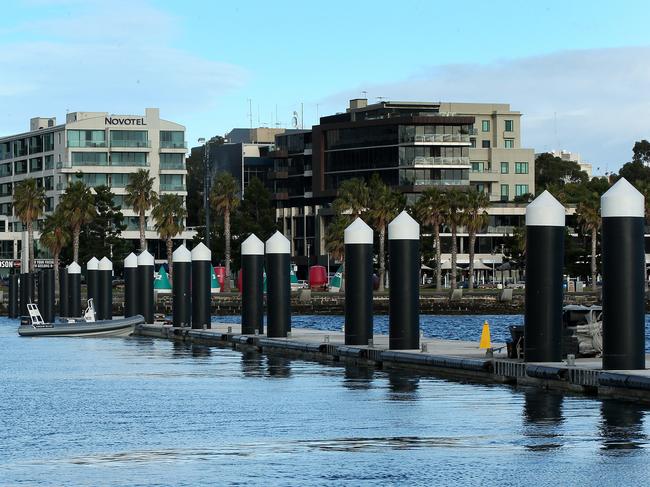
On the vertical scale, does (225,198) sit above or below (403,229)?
above

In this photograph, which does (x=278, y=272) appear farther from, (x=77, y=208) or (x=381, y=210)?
(x=77, y=208)

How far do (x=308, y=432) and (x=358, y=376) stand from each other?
1416 centimetres

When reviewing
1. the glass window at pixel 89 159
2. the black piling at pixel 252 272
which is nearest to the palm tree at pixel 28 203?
the glass window at pixel 89 159

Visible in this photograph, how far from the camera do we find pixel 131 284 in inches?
3110

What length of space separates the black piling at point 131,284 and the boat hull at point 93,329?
397 cm

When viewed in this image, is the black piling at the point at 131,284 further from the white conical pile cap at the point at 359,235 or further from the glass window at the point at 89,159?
the glass window at the point at 89,159

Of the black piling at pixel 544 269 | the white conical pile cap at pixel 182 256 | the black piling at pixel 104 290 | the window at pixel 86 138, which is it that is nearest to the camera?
the black piling at pixel 544 269

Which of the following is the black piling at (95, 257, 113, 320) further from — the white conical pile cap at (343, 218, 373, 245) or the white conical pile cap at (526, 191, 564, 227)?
the white conical pile cap at (526, 191, 564, 227)

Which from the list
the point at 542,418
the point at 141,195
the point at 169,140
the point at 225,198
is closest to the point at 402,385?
the point at 542,418

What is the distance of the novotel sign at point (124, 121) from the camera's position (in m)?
196

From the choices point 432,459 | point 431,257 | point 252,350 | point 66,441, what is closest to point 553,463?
point 432,459

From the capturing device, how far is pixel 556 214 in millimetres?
34719

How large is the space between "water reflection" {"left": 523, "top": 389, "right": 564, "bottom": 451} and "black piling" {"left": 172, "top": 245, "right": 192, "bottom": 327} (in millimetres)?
34708

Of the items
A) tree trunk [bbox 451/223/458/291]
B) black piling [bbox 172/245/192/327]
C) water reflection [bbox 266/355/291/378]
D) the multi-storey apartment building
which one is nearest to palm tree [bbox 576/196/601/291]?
tree trunk [bbox 451/223/458/291]
